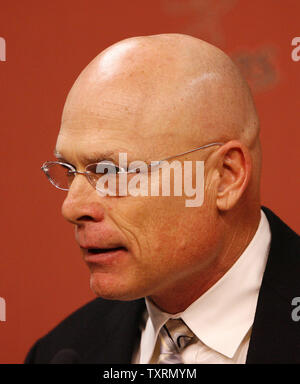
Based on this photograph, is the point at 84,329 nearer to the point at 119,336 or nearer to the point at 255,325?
the point at 119,336

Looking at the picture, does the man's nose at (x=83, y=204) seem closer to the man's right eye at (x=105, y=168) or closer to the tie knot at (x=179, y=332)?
the man's right eye at (x=105, y=168)

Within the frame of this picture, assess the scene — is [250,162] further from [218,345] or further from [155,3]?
[155,3]

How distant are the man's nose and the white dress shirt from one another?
13.0 inches

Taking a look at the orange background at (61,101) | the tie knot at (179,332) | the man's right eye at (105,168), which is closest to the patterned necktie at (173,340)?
the tie knot at (179,332)

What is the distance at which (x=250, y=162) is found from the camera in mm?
1462

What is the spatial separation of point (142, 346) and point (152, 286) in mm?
279

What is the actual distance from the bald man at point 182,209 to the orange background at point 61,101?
1.44ft

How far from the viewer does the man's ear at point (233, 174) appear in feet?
4.75

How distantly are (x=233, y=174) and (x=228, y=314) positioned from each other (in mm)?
327

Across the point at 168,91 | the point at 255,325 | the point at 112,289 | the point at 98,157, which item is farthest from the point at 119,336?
the point at 168,91

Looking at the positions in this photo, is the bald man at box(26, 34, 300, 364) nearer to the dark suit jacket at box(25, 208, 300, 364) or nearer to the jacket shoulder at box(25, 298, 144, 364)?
the dark suit jacket at box(25, 208, 300, 364)

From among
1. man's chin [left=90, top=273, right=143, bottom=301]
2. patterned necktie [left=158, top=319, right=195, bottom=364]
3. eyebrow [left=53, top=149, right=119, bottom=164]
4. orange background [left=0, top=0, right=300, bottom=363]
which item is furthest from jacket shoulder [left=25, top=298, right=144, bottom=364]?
eyebrow [left=53, top=149, right=119, bottom=164]

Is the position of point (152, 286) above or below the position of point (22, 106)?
below
